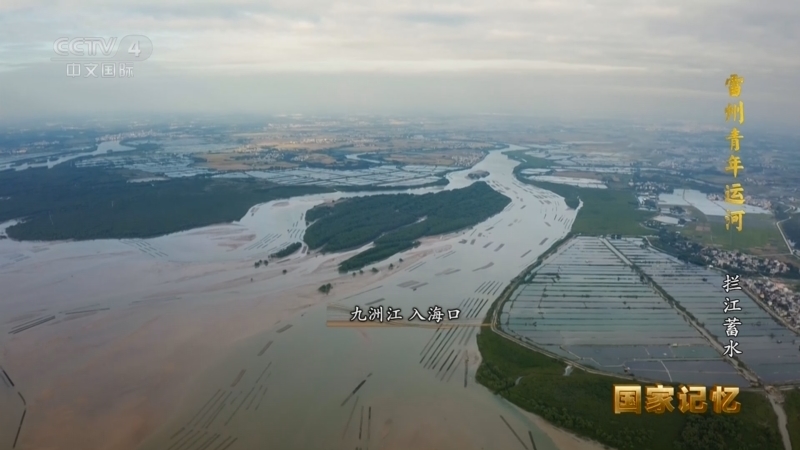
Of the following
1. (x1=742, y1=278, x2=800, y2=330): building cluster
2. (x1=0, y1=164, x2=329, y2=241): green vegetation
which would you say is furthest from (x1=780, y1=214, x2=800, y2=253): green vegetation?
(x1=0, y1=164, x2=329, y2=241): green vegetation

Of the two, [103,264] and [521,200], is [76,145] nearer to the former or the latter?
[103,264]

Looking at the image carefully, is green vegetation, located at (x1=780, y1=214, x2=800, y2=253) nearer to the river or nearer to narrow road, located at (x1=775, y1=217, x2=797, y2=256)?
narrow road, located at (x1=775, y1=217, x2=797, y2=256)

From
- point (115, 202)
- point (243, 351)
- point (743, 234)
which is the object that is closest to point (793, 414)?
point (243, 351)

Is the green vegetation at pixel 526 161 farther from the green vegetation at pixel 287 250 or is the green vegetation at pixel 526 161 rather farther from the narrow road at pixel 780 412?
the narrow road at pixel 780 412

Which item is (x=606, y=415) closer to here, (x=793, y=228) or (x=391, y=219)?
(x=391, y=219)

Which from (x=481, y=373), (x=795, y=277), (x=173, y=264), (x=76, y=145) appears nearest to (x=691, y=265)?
(x=795, y=277)

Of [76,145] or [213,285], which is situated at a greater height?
[76,145]

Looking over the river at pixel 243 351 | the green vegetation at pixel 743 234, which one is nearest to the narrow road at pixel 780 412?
the river at pixel 243 351

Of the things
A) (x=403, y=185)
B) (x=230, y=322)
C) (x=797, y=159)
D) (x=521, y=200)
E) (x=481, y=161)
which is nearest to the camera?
(x=230, y=322)

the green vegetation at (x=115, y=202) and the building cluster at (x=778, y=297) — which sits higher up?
the green vegetation at (x=115, y=202)
